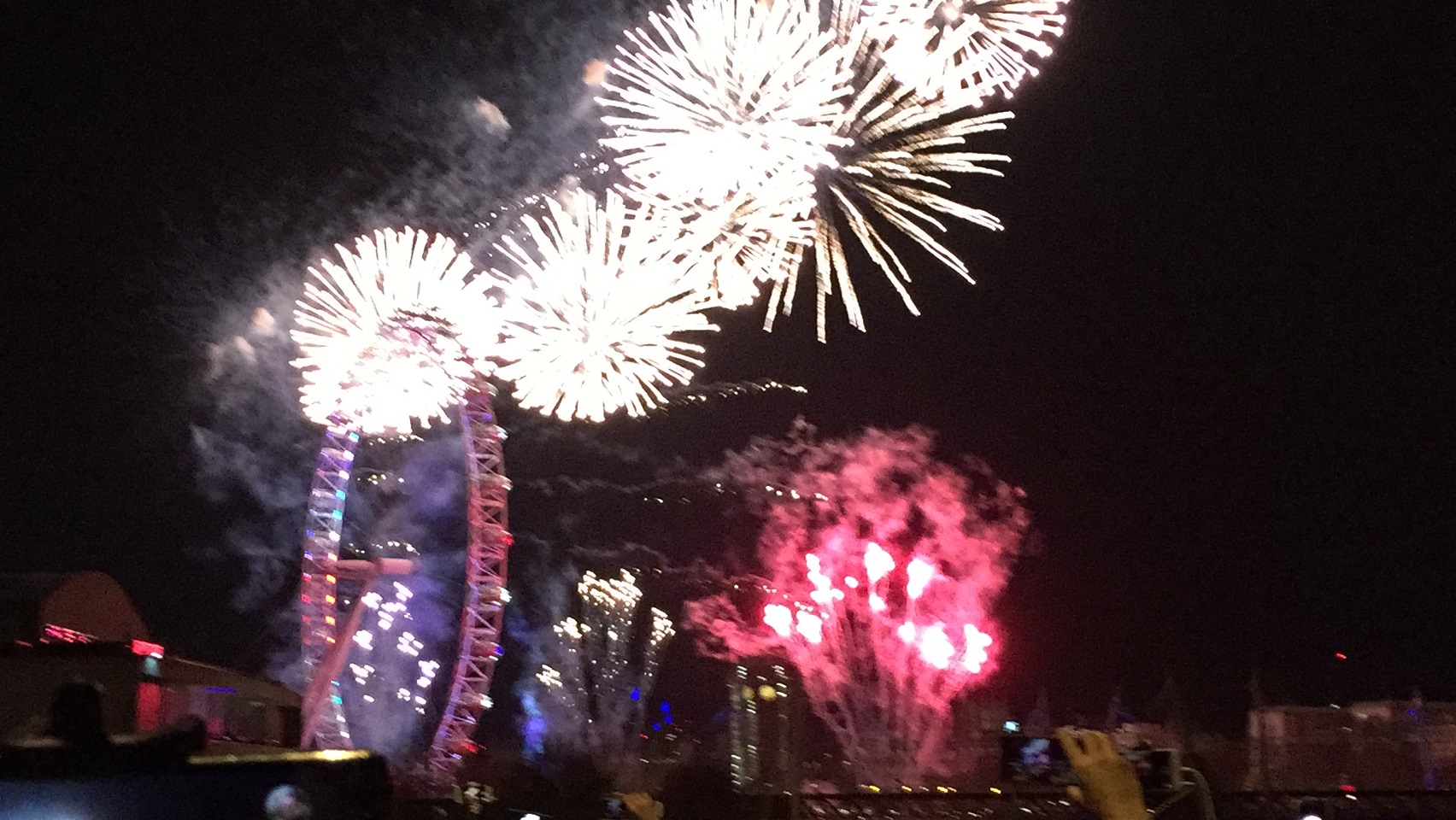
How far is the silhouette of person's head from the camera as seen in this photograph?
3391 mm

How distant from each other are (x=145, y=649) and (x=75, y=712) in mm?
8759

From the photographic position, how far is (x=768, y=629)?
26484mm

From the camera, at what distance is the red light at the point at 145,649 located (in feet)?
37.2

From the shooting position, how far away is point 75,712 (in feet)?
11.2

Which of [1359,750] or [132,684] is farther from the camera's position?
[1359,750]

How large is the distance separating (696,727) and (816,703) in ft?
106

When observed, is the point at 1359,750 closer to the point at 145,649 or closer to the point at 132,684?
the point at 145,649

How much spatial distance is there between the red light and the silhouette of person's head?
8.53m

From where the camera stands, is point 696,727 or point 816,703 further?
point 696,727

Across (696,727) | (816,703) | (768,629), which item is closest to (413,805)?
(768,629)

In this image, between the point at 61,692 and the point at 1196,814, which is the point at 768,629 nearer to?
the point at 1196,814

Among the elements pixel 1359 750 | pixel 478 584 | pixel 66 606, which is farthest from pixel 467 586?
pixel 1359 750

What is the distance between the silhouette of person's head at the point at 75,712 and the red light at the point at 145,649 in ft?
28.0

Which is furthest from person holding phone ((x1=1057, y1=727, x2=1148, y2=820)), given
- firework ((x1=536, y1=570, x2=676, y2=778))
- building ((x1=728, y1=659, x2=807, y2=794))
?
firework ((x1=536, y1=570, x2=676, y2=778))
